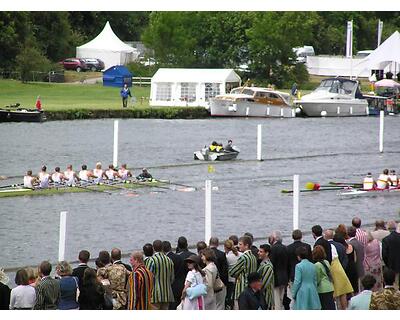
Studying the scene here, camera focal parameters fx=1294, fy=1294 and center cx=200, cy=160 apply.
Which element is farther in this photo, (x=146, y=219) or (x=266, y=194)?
(x=266, y=194)

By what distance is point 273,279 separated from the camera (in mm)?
20609

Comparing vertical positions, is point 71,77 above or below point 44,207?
above

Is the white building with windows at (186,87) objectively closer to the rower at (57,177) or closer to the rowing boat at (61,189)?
the rowing boat at (61,189)

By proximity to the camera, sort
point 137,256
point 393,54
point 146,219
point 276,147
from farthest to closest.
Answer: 1. point 393,54
2. point 276,147
3. point 146,219
4. point 137,256

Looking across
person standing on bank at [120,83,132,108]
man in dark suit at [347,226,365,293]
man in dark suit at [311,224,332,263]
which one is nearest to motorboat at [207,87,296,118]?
person standing on bank at [120,83,132,108]

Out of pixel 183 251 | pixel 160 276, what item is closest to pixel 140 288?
pixel 160 276

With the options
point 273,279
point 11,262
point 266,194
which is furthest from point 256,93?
point 273,279

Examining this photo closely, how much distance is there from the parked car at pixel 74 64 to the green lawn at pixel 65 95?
5113 mm

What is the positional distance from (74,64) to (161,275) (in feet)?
241

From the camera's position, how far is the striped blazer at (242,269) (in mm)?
20281

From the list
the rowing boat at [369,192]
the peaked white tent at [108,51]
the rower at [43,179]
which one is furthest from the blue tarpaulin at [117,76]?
the rower at [43,179]

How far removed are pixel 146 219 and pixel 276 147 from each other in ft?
80.1

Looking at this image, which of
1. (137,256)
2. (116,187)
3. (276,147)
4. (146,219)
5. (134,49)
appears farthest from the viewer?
(134,49)

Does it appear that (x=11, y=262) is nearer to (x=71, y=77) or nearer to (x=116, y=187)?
(x=116, y=187)
